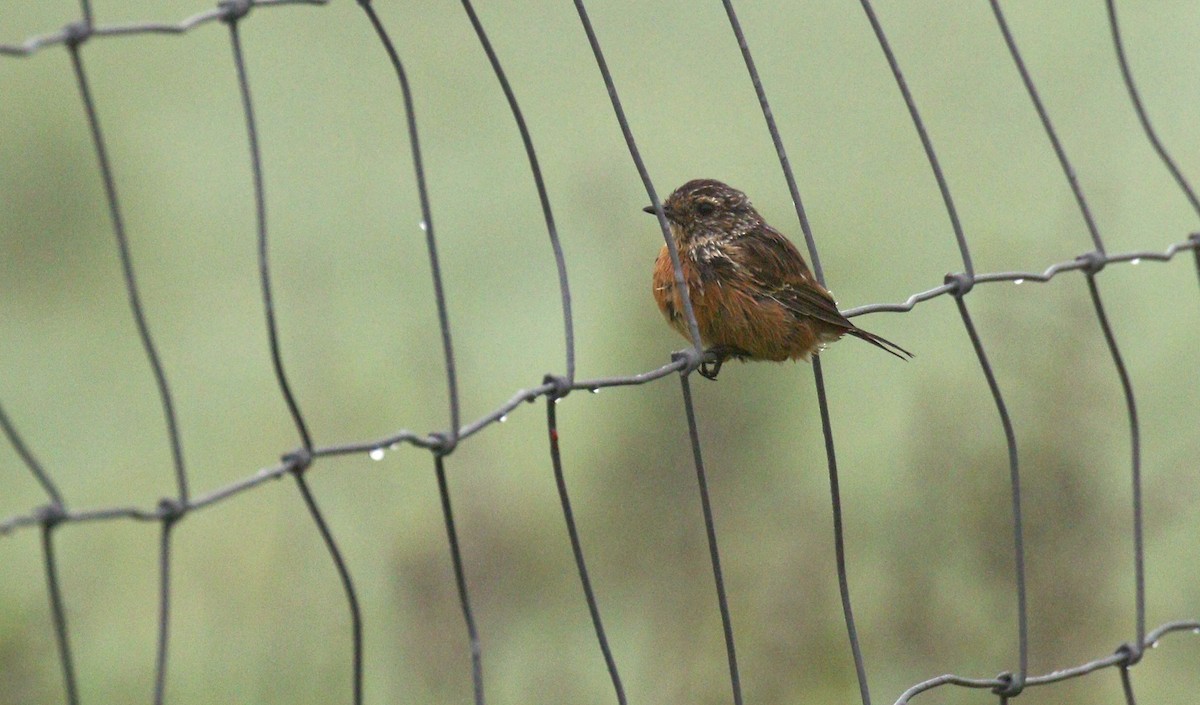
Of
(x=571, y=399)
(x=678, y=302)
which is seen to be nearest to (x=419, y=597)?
(x=571, y=399)

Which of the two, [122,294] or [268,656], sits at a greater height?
[122,294]

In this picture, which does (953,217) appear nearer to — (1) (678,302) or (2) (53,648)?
(1) (678,302)

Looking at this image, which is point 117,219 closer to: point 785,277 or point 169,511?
point 169,511

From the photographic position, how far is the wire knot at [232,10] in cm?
131

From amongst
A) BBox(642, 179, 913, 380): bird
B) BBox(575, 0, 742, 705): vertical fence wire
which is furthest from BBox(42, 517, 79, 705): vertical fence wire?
BBox(642, 179, 913, 380): bird

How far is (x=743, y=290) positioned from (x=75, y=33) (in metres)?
1.53

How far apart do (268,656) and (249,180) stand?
2174 mm

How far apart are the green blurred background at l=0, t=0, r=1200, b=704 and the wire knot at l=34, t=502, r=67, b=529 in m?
2.85

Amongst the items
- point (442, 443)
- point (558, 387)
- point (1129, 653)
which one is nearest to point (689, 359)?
point (558, 387)

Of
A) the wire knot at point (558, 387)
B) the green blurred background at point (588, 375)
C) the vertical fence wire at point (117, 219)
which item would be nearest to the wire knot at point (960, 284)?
the wire knot at point (558, 387)

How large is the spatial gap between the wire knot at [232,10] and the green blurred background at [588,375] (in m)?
2.77

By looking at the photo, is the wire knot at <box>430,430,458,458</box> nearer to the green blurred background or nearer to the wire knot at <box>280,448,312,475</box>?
the wire knot at <box>280,448,312,475</box>

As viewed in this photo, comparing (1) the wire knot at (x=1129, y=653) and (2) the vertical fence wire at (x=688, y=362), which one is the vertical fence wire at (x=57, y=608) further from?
(1) the wire knot at (x=1129, y=653)

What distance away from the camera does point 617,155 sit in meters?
5.09
